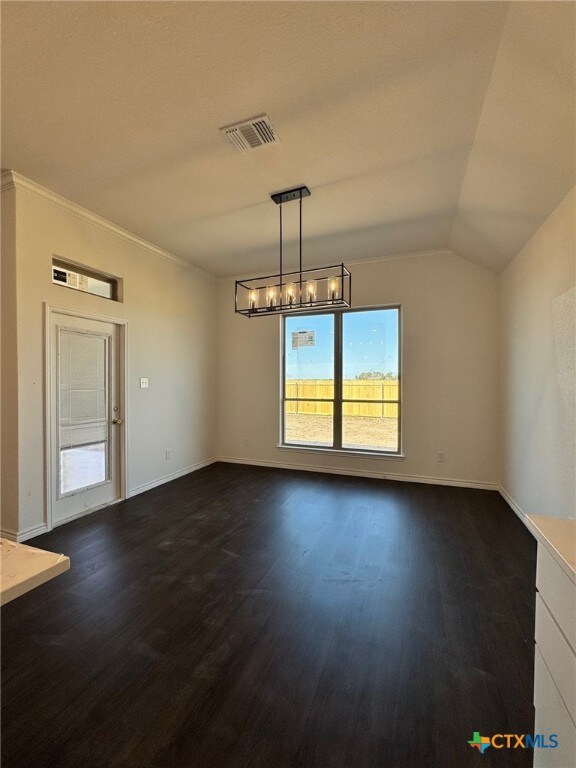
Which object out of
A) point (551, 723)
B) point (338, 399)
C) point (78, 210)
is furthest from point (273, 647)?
point (78, 210)

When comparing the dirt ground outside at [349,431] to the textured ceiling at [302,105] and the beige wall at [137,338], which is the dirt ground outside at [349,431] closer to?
the beige wall at [137,338]

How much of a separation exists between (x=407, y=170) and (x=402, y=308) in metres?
2.19

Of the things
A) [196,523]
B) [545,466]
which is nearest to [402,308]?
[545,466]

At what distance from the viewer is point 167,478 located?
15.2ft

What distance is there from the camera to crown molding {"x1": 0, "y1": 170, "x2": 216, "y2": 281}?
2814mm

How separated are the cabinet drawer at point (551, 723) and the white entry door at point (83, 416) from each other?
12.2 feet

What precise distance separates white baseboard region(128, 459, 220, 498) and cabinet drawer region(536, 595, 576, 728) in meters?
4.05

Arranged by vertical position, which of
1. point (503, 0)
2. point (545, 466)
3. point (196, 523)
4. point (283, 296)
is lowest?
point (196, 523)

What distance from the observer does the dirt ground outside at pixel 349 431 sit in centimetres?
480

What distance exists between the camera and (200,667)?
164 cm

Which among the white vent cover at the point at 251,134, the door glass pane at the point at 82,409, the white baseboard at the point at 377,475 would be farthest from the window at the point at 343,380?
Result: the white vent cover at the point at 251,134

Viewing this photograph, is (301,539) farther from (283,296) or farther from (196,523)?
(283,296)

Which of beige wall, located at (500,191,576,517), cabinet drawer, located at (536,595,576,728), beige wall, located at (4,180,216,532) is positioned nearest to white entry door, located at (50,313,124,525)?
beige wall, located at (4,180,216,532)

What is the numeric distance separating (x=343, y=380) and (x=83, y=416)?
11.2 ft
